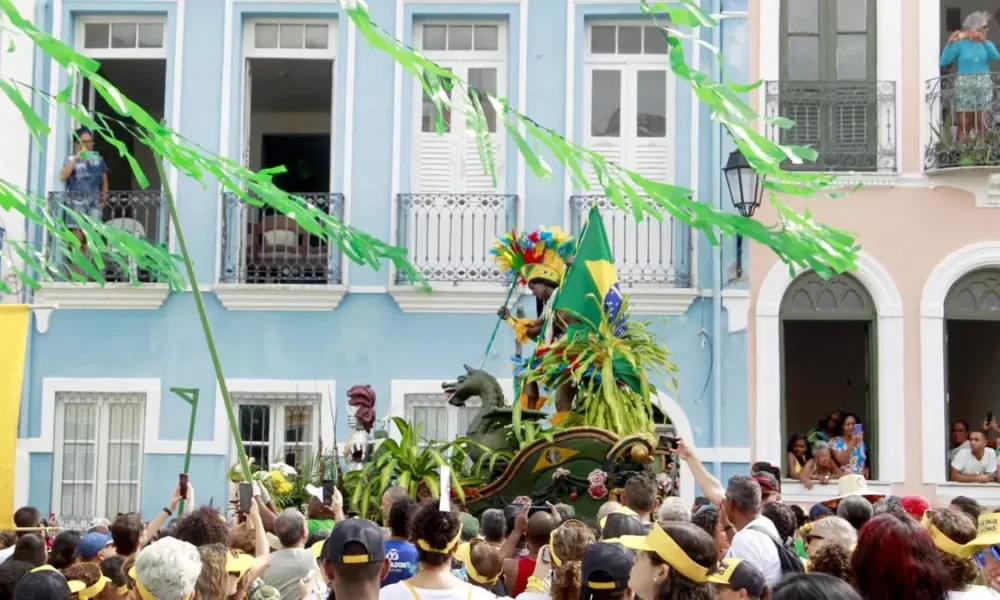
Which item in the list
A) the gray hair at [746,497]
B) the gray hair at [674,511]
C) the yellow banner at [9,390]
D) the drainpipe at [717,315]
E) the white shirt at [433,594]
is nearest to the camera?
the white shirt at [433,594]

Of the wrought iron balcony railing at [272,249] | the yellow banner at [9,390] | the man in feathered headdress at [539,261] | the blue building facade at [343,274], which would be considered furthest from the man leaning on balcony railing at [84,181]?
the man in feathered headdress at [539,261]

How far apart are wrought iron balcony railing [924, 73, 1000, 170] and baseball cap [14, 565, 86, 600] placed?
12.8m

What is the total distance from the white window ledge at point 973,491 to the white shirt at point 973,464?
16cm

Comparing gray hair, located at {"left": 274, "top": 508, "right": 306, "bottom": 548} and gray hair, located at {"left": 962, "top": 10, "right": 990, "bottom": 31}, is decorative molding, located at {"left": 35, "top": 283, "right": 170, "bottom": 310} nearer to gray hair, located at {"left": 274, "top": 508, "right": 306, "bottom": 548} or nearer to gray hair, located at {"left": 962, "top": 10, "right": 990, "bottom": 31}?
gray hair, located at {"left": 962, "top": 10, "right": 990, "bottom": 31}

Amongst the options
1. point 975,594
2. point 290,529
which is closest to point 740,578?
point 975,594

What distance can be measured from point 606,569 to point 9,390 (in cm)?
943

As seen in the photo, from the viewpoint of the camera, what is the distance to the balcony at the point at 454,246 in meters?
15.9

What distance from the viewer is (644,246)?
16016mm

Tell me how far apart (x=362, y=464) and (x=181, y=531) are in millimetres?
4872

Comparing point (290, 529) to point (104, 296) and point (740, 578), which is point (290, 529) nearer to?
point (740, 578)

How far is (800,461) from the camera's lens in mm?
15977

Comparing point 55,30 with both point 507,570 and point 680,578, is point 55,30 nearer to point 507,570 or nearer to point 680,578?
point 507,570

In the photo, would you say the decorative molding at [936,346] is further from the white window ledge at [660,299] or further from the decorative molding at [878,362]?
the white window ledge at [660,299]

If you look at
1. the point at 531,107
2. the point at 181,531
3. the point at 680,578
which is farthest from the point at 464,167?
the point at 680,578
